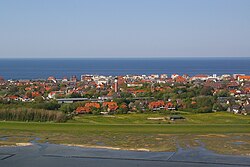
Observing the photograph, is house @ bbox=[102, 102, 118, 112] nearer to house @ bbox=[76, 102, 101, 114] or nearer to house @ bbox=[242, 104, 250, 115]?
house @ bbox=[76, 102, 101, 114]

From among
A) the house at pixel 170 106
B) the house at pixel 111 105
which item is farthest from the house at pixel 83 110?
the house at pixel 170 106

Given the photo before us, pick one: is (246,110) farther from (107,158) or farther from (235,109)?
(107,158)

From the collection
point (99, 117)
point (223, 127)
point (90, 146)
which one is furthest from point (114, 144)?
point (99, 117)

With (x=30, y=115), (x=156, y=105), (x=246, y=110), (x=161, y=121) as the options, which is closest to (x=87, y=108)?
(x=156, y=105)

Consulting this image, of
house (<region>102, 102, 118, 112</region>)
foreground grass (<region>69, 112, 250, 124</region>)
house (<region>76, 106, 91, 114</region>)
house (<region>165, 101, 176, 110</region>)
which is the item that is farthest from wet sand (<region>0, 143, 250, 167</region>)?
house (<region>165, 101, 176, 110</region>)

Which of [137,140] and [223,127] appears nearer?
[137,140]

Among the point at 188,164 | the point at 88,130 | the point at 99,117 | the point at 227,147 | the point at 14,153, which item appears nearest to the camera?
the point at 188,164

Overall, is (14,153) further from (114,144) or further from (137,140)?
(137,140)
